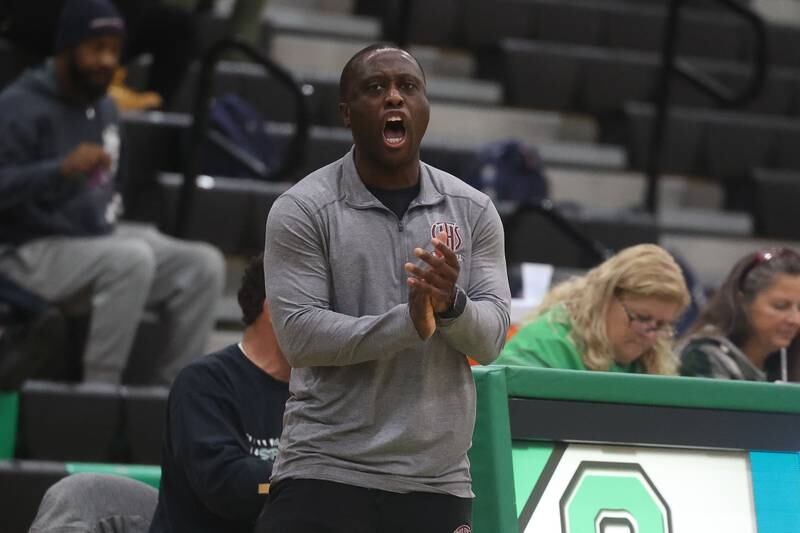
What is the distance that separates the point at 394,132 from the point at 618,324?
146 cm

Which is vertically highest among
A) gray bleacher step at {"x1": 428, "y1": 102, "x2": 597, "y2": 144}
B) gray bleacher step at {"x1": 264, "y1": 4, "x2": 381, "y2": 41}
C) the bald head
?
gray bleacher step at {"x1": 264, "y1": 4, "x2": 381, "y2": 41}

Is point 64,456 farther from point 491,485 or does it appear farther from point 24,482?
point 491,485

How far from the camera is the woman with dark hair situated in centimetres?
392

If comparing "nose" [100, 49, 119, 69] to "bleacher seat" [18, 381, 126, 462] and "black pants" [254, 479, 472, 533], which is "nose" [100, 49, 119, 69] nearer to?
"bleacher seat" [18, 381, 126, 462]

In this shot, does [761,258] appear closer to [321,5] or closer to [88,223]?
[88,223]

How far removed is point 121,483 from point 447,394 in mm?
1055

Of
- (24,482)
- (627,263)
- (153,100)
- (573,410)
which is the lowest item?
(24,482)

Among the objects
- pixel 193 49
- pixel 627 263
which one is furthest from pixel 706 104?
pixel 627 263

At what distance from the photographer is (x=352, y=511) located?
7.39ft

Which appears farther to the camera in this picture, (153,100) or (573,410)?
(153,100)

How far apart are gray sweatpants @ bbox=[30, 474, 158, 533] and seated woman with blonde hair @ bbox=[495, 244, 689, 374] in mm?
948

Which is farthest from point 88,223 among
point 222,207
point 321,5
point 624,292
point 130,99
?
point 321,5

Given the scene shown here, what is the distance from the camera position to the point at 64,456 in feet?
15.1

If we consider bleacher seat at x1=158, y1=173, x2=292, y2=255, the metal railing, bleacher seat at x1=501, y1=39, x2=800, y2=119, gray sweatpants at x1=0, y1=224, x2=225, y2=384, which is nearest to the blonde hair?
gray sweatpants at x1=0, y1=224, x2=225, y2=384
